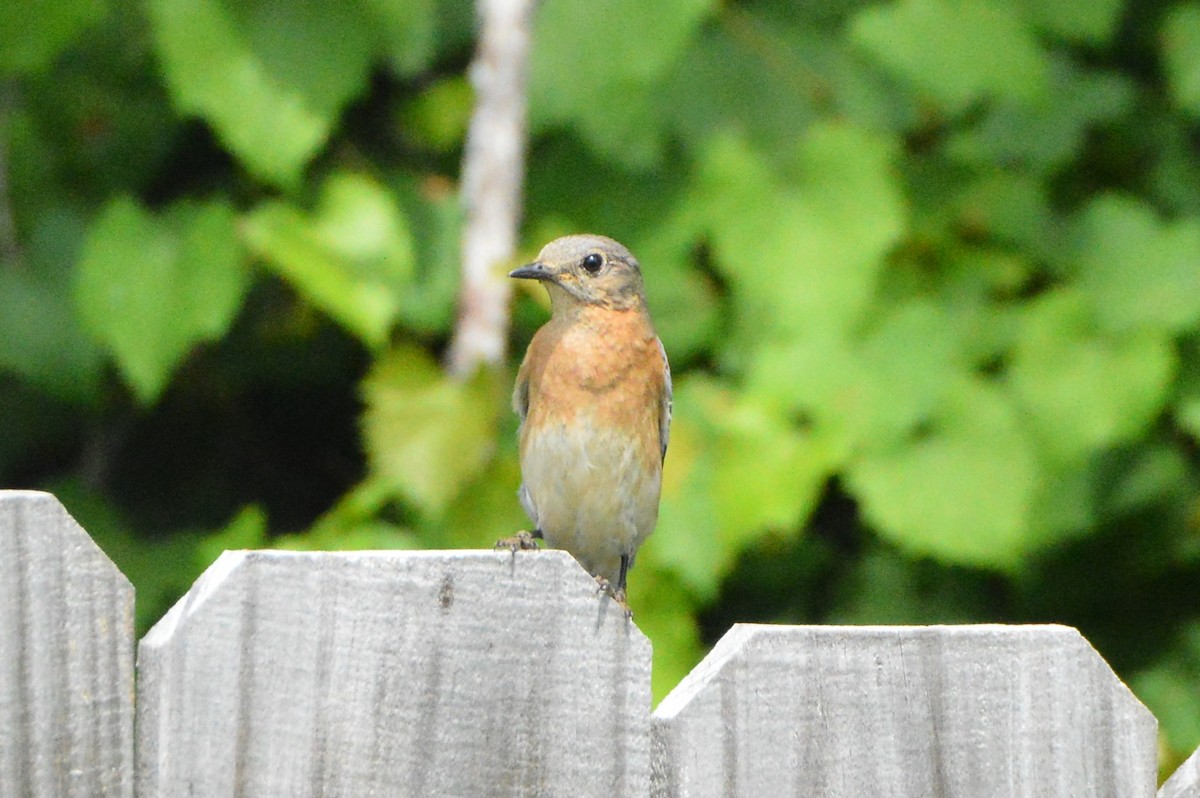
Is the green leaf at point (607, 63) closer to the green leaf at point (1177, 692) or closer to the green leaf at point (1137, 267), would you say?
the green leaf at point (1137, 267)

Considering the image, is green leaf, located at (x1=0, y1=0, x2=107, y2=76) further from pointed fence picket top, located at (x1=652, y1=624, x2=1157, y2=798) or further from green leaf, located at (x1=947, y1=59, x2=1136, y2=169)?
pointed fence picket top, located at (x1=652, y1=624, x2=1157, y2=798)

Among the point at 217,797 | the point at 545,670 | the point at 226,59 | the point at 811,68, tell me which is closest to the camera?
the point at 217,797

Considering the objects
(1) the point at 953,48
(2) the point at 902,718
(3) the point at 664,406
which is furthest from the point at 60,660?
(1) the point at 953,48

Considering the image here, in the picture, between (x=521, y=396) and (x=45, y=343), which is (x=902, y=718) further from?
(x=45, y=343)

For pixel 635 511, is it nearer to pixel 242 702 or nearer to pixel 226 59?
pixel 226 59

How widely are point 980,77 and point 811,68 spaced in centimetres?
65

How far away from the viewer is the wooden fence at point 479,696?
1673mm

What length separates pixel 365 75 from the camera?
4516 mm

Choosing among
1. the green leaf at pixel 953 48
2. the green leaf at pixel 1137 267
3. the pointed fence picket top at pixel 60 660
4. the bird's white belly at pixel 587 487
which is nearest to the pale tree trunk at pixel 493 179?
the bird's white belly at pixel 587 487

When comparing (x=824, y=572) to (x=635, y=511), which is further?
(x=824, y=572)

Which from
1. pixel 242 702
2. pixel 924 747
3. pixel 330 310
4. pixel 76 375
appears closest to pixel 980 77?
pixel 330 310

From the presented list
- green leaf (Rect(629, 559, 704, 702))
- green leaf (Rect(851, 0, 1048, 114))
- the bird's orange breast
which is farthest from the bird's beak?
green leaf (Rect(851, 0, 1048, 114))

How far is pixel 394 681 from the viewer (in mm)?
1810

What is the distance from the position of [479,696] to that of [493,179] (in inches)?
121
